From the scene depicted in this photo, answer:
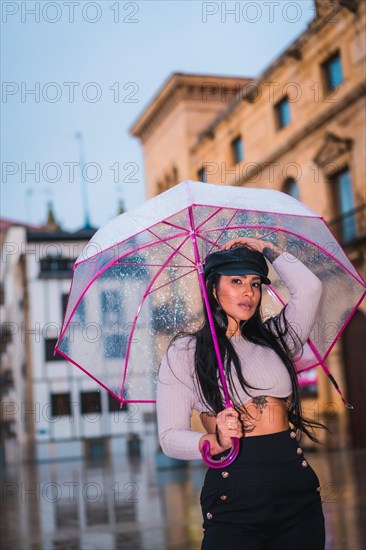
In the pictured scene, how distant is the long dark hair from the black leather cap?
1.7 inches

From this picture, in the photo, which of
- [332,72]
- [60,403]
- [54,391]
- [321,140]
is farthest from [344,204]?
[60,403]

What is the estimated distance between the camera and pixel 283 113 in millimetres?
26609

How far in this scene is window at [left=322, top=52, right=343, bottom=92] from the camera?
2322cm

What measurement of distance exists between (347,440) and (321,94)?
9.93 meters

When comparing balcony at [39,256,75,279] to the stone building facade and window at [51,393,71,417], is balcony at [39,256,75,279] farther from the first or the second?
the stone building facade

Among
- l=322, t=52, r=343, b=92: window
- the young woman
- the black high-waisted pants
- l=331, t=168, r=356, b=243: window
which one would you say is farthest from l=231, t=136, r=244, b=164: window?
the black high-waisted pants

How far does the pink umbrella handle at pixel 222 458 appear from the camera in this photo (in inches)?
107

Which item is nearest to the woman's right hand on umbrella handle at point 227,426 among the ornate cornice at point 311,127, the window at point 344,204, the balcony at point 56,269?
the window at point 344,204

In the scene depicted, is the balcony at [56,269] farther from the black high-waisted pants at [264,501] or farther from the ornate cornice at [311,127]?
the black high-waisted pants at [264,501]

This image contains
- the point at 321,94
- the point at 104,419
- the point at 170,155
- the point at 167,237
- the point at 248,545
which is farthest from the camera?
the point at 104,419

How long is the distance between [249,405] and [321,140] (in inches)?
860

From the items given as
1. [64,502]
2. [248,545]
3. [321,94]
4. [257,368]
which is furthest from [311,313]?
[321,94]

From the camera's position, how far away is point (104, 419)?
135 feet

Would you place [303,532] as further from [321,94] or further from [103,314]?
[321,94]
